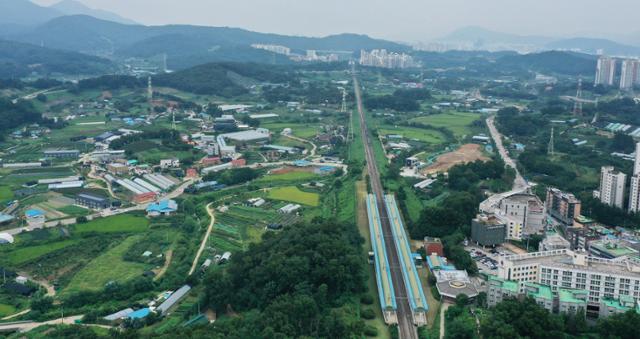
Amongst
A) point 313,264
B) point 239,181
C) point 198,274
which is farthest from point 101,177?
point 313,264

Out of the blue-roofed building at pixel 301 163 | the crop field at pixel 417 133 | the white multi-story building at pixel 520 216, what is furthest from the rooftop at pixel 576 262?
the crop field at pixel 417 133

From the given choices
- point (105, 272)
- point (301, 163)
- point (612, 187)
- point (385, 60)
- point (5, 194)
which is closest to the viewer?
point (105, 272)

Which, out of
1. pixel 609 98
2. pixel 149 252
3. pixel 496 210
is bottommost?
pixel 149 252

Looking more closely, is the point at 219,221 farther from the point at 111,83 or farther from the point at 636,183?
the point at 111,83

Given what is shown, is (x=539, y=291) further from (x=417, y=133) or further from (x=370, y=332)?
(x=417, y=133)

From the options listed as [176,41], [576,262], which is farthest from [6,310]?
[176,41]

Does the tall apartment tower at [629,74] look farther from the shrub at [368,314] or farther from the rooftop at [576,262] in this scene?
the shrub at [368,314]

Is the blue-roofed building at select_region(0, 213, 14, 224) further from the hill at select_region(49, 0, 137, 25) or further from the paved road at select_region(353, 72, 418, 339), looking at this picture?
the hill at select_region(49, 0, 137, 25)
